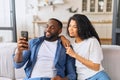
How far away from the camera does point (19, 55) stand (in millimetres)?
1534

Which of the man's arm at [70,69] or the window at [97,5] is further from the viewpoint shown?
the window at [97,5]

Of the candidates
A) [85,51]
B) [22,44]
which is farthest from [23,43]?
[85,51]

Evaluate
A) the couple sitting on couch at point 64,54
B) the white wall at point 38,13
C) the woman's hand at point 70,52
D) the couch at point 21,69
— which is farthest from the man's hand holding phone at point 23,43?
the white wall at point 38,13

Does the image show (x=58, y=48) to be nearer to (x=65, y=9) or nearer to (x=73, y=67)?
(x=73, y=67)

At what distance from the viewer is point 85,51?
4.83 ft

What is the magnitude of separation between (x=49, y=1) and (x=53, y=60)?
12.8 ft

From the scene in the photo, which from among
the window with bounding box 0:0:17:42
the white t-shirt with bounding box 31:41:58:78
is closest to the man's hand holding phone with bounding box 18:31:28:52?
the white t-shirt with bounding box 31:41:58:78

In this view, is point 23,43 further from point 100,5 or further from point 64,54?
point 100,5

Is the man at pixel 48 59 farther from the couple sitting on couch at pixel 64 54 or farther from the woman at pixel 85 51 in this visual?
the woman at pixel 85 51

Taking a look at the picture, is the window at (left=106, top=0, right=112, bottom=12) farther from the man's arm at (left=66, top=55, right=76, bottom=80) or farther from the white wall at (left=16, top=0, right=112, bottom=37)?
the man's arm at (left=66, top=55, right=76, bottom=80)

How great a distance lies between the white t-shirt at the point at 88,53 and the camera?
1412 mm

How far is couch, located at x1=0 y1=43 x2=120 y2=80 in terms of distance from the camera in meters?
1.73

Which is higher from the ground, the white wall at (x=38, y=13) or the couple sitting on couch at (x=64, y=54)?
the white wall at (x=38, y=13)

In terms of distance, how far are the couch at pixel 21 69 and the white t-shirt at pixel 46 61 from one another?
0.36 meters
